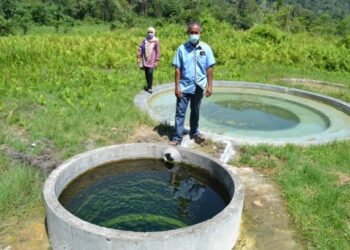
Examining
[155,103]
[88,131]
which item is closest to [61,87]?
[155,103]

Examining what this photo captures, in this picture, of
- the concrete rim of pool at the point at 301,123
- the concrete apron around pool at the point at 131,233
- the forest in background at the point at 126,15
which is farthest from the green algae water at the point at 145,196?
the forest in background at the point at 126,15

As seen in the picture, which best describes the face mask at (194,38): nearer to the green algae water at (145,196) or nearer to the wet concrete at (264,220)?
the green algae water at (145,196)

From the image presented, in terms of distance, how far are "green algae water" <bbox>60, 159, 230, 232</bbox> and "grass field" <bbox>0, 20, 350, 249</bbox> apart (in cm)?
60

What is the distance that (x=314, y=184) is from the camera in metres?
4.91

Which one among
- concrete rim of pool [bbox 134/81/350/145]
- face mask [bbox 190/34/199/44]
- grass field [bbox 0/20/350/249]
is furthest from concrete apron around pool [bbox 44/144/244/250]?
concrete rim of pool [bbox 134/81/350/145]

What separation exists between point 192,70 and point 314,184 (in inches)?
91.1

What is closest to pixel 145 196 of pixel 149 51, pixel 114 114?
pixel 114 114

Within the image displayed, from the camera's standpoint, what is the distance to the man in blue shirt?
17.7 feet

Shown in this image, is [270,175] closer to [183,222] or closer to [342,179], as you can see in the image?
[342,179]

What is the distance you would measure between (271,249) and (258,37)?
15.6m

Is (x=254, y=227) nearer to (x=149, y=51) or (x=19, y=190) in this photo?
(x=19, y=190)

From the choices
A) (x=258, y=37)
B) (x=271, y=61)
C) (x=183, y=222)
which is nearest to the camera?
(x=183, y=222)

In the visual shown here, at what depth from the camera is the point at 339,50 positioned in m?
15.9

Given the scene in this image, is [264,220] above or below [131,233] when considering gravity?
below
